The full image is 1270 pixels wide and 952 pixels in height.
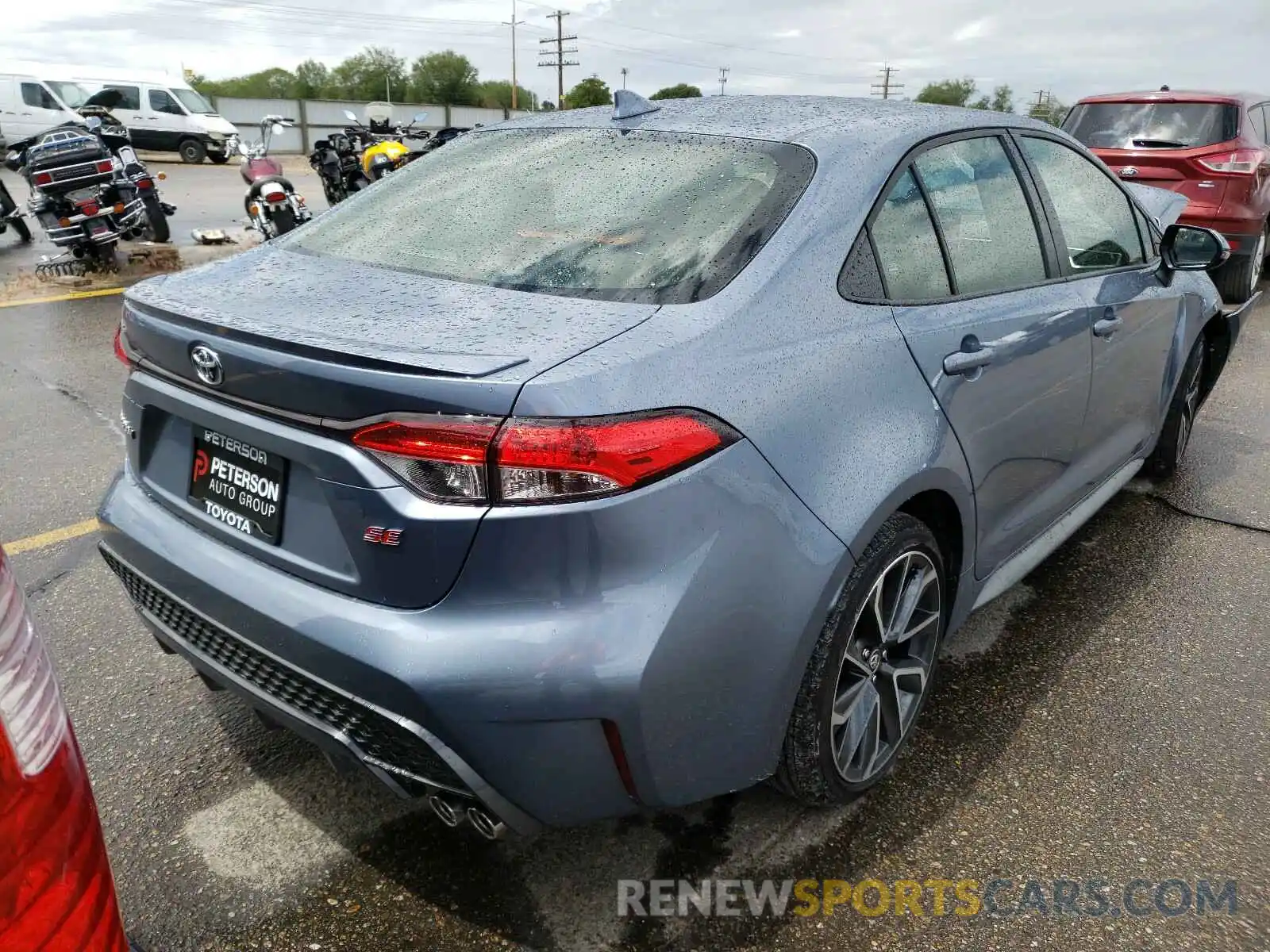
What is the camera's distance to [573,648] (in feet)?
5.40

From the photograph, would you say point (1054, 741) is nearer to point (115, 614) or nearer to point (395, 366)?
point (395, 366)

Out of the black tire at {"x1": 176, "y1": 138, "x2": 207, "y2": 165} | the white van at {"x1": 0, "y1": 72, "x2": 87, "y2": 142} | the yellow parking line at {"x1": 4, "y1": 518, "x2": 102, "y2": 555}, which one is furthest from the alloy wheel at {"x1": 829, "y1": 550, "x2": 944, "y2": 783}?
the black tire at {"x1": 176, "y1": 138, "x2": 207, "y2": 165}

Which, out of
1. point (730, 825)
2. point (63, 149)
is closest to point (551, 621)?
point (730, 825)

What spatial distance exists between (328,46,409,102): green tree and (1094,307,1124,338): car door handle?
9515cm

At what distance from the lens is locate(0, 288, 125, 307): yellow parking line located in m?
7.89

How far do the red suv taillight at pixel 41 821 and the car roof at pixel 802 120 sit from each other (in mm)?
1888

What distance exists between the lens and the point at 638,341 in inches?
69.5

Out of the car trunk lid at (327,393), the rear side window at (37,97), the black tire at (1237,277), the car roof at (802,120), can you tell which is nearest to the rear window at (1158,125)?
the black tire at (1237,277)

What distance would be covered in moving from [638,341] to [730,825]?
121cm

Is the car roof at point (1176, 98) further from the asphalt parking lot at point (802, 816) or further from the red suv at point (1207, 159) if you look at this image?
the asphalt parking lot at point (802, 816)

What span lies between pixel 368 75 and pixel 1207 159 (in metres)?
97.4

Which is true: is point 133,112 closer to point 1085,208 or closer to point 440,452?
point 1085,208

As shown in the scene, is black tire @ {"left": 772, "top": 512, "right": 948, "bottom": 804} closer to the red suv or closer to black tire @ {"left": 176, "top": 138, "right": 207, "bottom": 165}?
the red suv

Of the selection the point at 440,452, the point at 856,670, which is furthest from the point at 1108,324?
the point at 440,452
